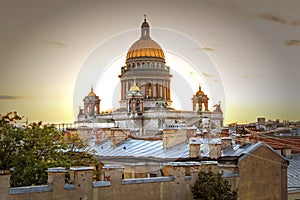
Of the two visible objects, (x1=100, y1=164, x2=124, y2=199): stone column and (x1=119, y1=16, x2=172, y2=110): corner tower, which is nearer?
(x1=100, y1=164, x2=124, y2=199): stone column

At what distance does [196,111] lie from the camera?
70000mm

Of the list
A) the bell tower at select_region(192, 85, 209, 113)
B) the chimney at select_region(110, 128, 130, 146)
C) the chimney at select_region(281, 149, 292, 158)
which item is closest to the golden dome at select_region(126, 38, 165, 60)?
the bell tower at select_region(192, 85, 209, 113)

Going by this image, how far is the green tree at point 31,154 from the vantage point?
21016mm

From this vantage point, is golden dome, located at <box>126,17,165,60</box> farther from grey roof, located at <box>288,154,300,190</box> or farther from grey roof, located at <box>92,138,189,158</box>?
grey roof, located at <box>288,154,300,190</box>

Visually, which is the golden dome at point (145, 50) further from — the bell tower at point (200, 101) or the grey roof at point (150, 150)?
the grey roof at point (150, 150)

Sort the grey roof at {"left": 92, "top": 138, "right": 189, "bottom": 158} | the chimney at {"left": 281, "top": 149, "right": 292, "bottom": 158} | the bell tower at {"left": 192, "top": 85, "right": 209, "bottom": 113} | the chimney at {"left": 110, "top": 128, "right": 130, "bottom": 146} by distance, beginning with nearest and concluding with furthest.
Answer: the grey roof at {"left": 92, "top": 138, "right": 189, "bottom": 158}, the chimney at {"left": 281, "top": 149, "right": 292, "bottom": 158}, the chimney at {"left": 110, "top": 128, "right": 130, "bottom": 146}, the bell tower at {"left": 192, "top": 85, "right": 209, "bottom": 113}

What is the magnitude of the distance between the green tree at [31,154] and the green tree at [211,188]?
18.0 feet

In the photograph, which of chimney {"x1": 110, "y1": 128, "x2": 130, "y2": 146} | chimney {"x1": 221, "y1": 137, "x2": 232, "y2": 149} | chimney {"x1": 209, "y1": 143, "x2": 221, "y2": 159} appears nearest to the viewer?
chimney {"x1": 209, "y1": 143, "x2": 221, "y2": 159}

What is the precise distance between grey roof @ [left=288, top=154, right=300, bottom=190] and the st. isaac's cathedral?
36.2 meters

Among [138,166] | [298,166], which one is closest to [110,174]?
[138,166]

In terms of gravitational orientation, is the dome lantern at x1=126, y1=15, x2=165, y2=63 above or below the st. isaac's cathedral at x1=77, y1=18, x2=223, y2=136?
above

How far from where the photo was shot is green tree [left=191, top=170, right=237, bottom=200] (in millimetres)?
19312

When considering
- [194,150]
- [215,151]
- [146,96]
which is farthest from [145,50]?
[215,151]

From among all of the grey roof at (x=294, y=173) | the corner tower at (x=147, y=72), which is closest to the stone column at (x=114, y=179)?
the grey roof at (x=294, y=173)
